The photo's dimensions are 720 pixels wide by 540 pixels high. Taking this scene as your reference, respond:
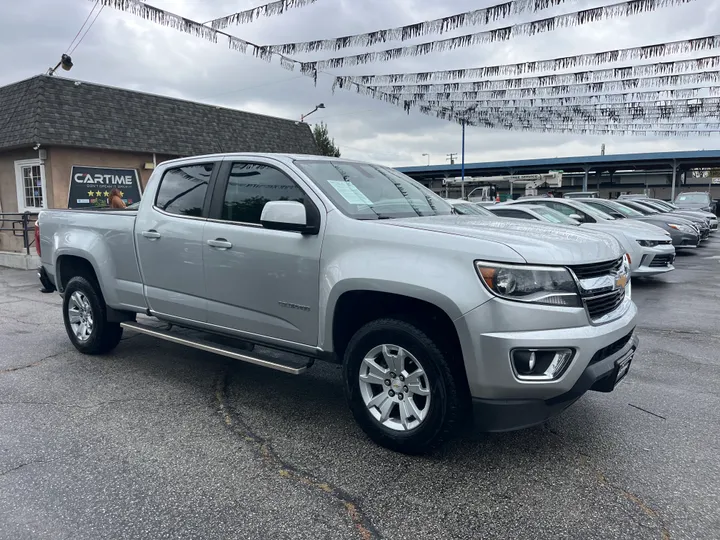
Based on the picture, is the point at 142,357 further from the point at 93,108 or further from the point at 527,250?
the point at 93,108

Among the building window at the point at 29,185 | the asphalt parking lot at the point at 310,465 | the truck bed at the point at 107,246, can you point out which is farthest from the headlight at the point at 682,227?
the building window at the point at 29,185

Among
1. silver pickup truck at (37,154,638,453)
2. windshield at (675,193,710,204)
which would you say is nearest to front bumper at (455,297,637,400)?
silver pickup truck at (37,154,638,453)

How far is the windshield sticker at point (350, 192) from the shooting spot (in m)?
4.00

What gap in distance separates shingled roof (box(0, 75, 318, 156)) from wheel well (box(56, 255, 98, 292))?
8678 millimetres

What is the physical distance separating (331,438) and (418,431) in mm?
710

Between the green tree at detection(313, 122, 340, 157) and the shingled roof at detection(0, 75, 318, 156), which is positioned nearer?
the shingled roof at detection(0, 75, 318, 156)

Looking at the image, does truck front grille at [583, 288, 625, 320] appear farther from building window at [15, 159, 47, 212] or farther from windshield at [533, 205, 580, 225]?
building window at [15, 159, 47, 212]

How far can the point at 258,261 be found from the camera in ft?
13.3

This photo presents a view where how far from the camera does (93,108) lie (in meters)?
14.6

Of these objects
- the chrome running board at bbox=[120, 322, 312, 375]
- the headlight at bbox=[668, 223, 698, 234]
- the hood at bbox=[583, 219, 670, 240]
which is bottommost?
the chrome running board at bbox=[120, 322, 312, 375]

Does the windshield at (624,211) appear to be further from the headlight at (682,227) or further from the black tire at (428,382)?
the black tire at (428,382)

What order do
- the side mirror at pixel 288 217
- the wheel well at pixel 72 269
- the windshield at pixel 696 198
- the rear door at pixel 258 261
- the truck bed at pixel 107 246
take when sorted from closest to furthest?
the side mirror at pixel 288 217 → the rear door at pixel 258 261 → the truck bed at pixel 107 246 → the wheel well at pixel 72 269 → the windshield at pixel 696 198

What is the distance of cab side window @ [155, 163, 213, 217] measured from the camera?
471 centimetres

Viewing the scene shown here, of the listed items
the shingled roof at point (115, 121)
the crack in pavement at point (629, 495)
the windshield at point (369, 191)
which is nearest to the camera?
the crack in pavement at point (629, 495)
